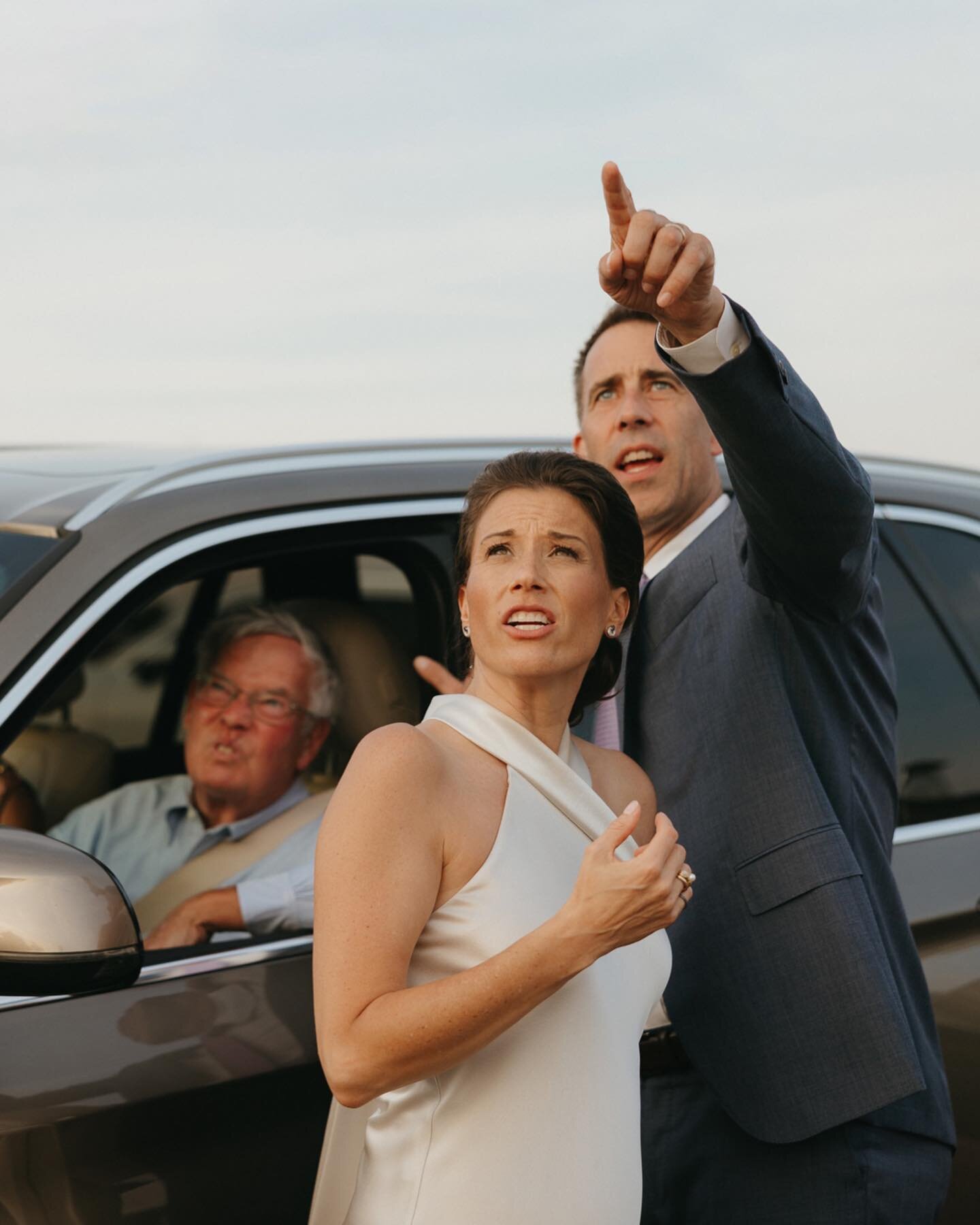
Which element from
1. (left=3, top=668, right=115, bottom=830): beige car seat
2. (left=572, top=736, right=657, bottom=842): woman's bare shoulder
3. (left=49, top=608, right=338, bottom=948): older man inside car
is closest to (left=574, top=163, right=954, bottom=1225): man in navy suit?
(left=572, top=736, right=657, bottom=842): woman's bare shoulder

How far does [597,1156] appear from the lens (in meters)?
1.82

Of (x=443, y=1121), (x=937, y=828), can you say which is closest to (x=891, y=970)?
(x=937, y=828)

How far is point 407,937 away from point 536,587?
1.75ft

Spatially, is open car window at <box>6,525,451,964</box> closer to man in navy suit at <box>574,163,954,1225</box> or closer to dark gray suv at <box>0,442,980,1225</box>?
dark gray suv at <box>0,442,980,1225</box>

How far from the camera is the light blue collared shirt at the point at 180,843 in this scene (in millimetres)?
2564

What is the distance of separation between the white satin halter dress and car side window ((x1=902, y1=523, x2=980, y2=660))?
1.55 metres

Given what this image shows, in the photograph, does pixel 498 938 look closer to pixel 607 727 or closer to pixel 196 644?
pixel 607 727

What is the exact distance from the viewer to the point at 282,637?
330 cm

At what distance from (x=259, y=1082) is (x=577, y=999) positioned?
564 mm

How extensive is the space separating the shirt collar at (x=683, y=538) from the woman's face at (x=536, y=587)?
0.73 metres

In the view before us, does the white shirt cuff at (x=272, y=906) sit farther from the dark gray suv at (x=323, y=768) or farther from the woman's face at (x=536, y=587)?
the woman's face at (x=536, y=587)

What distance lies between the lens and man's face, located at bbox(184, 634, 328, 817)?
320cm

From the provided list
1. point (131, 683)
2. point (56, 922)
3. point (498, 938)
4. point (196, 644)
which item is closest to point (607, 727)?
point (498, 938)

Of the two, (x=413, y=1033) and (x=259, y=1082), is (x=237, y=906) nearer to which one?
(x=259, y=1082)
